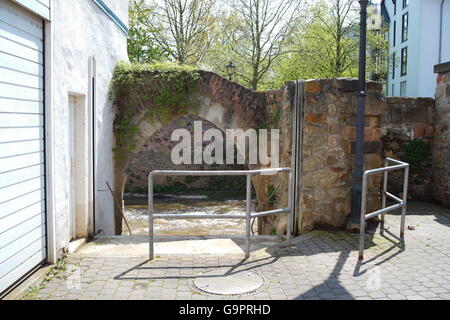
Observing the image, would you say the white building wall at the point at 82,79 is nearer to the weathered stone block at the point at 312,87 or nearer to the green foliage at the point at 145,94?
the green foliage at the point at 145,94

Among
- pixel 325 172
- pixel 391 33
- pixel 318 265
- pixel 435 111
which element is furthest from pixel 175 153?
pixel 391 33

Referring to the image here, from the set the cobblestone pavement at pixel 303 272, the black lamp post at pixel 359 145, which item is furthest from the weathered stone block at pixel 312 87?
the cobblestone pavement at pixel 303 272

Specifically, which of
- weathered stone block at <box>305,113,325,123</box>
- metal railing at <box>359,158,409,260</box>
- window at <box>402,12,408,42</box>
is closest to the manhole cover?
metal railing at <box>359,158,409,260</box>

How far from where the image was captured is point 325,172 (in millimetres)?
5680

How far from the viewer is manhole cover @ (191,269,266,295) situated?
12.4 feet

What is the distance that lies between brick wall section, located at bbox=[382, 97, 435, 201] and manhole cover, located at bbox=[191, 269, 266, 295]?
5.39m

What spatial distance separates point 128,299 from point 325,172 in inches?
124

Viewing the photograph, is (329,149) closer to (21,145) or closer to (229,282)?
(229,282)

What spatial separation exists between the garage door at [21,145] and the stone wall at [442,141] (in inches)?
260

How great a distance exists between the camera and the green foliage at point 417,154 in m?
8.47

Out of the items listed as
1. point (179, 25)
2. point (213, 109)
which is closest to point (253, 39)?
point (179, 25)

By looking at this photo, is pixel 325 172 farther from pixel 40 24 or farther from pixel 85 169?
pixel 40 24

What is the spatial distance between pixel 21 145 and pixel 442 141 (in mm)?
7182
